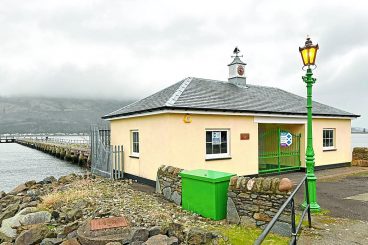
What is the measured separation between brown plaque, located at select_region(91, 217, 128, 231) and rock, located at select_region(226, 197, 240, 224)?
2.50m

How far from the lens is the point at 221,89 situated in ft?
50.4

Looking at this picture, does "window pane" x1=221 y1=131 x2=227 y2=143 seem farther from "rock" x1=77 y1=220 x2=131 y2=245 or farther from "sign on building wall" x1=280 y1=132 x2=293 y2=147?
"rock" x1=77 y1=220 x2=131 y2=245

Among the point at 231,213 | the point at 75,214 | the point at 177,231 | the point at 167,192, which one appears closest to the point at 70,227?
the point at 75,214

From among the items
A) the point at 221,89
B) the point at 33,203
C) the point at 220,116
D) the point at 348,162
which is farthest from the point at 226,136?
the point at 348,162

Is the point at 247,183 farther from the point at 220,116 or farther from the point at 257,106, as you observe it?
the point at 257,106

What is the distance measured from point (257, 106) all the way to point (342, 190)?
5126 millimetres

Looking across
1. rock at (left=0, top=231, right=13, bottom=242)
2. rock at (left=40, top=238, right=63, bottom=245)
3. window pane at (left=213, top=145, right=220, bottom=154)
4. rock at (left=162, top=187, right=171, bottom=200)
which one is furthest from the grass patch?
rock at (left=0, top=231, right=13, bottom=242)

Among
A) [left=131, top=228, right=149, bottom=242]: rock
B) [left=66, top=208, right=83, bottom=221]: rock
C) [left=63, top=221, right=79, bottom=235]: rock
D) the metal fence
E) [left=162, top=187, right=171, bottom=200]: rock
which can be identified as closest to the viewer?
[left=131, top=228, right=149, bottom=242]: rock

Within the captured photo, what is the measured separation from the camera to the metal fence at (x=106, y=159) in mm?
14172

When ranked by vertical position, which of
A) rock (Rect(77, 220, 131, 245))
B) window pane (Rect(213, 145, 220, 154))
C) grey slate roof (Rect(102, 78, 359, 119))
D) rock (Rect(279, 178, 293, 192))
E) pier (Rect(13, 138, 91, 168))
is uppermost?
grey slate roof (Rect(102, 78, 359, 119))

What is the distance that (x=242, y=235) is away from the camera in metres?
6.42

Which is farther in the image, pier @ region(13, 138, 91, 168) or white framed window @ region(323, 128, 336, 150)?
pier @ region(13, 138, 91, 168)

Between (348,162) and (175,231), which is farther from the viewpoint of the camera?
(348,162)

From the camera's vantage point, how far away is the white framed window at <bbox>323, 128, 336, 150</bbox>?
16.8m
